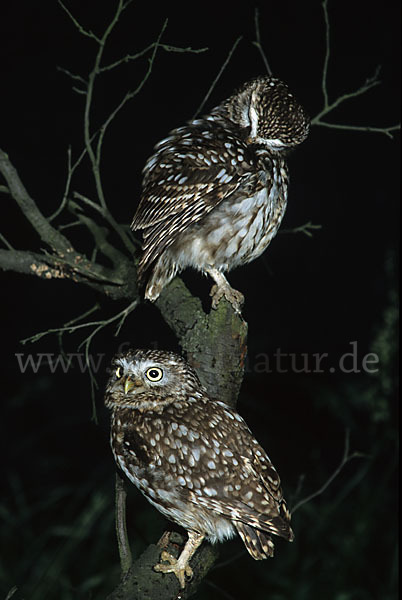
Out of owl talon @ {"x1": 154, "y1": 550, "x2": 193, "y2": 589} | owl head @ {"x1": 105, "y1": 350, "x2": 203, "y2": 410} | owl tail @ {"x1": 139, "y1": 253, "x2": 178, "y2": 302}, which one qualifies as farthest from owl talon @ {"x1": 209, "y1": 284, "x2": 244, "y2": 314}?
owl talon @ {"x1": 154, "y1": 550, "x2": 193, "y2": 589}

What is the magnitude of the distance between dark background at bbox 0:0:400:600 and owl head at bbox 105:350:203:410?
53.2 inches

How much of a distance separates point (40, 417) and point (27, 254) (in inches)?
64.2

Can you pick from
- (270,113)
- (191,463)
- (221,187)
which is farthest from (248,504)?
(270,113)

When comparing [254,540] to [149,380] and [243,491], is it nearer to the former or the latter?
[243,491]

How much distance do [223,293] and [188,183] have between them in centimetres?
33

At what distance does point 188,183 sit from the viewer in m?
2.03

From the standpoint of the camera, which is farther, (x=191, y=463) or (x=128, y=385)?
(x=128, y=385)

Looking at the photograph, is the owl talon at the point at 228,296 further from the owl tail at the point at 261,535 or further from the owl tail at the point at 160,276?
the owl tail at the point at 261,535

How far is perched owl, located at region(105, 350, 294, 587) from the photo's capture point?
5.30ft

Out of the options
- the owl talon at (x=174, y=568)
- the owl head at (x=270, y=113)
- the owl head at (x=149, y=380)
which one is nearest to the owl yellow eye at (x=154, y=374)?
the owl head at (x=149, y=380)

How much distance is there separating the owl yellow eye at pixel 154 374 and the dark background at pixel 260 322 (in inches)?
55.8

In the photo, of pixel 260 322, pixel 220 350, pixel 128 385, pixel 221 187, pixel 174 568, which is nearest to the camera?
pixel 174 568

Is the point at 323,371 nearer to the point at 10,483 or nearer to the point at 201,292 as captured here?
the point at 201,292

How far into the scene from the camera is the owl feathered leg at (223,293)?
206 centimetres
